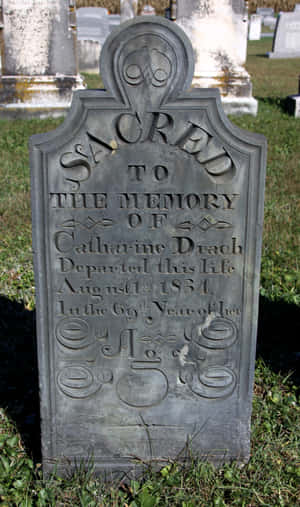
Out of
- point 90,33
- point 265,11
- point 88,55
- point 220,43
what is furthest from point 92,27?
point 265,11

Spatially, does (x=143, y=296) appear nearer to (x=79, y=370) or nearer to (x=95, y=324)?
(x=95, y=324)

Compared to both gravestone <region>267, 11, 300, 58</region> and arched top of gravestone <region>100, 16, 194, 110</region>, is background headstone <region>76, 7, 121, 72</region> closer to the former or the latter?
gravestone <region>267, 11, 300, 58</region>

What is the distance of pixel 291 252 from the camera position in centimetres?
439

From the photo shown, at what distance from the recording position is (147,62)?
1923mm

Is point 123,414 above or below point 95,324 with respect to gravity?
below

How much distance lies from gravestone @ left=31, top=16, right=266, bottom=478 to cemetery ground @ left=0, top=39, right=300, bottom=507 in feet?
0.33

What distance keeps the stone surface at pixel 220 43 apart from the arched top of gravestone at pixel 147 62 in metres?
7.06

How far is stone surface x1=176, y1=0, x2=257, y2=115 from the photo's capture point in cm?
847

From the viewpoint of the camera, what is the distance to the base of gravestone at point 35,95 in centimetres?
878

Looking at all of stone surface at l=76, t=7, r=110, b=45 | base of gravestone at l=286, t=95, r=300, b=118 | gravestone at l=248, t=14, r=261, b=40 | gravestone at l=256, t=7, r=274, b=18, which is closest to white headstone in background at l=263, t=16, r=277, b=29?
gravestone at l=256, t=7, r=274, b=18

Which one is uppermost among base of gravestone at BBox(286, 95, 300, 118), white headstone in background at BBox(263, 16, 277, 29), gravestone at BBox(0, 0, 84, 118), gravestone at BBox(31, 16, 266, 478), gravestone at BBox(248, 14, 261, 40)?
white headstone in background at BBox(263, 16, 277, 29)

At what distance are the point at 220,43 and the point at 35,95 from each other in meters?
3.15

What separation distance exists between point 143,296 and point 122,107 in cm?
74

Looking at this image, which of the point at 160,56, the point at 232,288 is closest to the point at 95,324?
the point at 232,288
